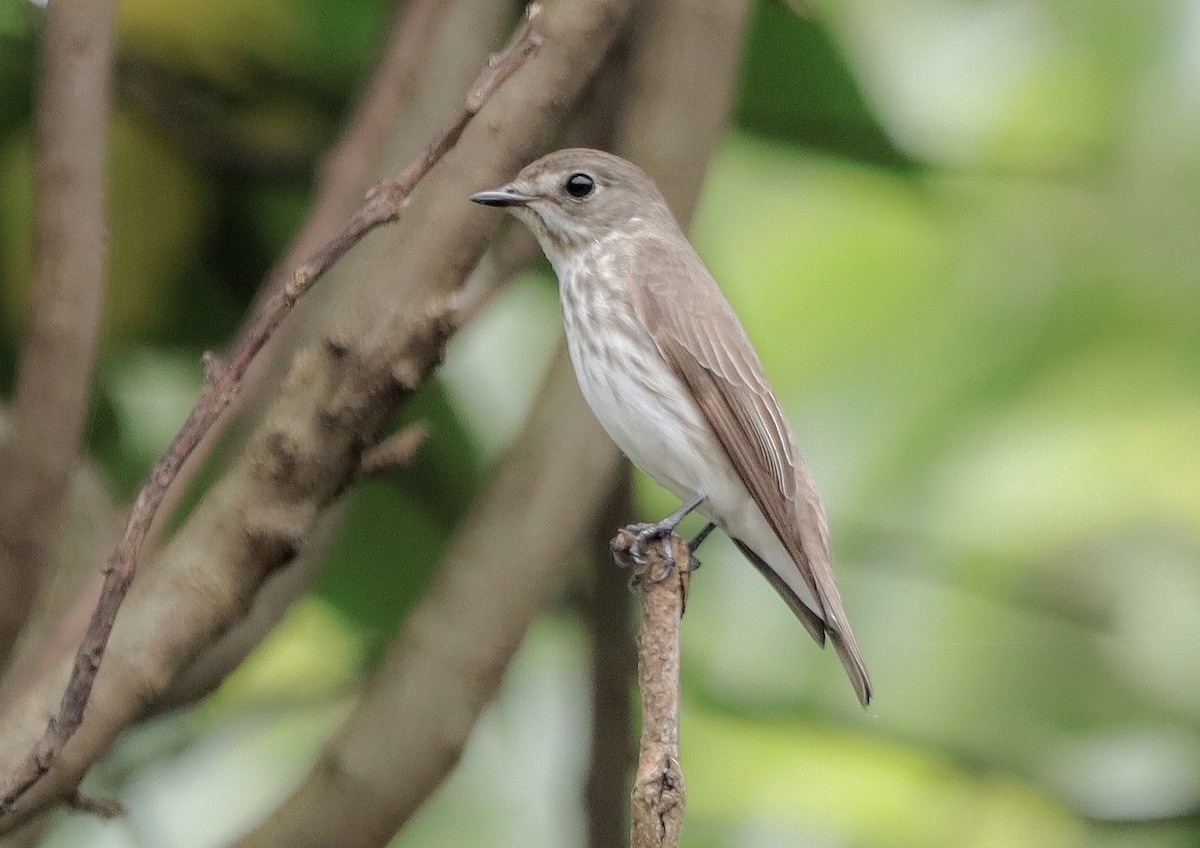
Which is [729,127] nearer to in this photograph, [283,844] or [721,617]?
[721,617]

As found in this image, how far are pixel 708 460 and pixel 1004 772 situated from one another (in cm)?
59

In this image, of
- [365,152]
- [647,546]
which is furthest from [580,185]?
[647,546]

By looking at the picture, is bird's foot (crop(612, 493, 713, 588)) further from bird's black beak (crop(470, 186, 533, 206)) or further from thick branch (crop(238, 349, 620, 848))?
bird's black beak (crop(470, 186, 533, 206))

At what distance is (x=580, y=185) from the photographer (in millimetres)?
1333

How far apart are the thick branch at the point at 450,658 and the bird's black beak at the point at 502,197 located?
0.64ft

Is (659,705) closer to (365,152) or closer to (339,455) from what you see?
(339,455)

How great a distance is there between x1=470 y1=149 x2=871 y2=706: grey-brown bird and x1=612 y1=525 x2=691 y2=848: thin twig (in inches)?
6.9

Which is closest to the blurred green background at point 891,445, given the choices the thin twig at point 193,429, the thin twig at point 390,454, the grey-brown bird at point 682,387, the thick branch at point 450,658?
the grey-brown bird at point 682,387

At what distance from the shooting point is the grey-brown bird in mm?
1220

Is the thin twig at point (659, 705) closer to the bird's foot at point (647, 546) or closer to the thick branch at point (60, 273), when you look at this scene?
the bird's foot at point (647, 546)

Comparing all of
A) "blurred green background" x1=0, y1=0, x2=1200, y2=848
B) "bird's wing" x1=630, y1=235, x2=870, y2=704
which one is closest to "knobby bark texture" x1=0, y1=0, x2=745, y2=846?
"bird's wing" x1=630, y1=235, x2=870, y2=704

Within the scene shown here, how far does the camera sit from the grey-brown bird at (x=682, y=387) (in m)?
1.22

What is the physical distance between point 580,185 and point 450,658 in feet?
1.42

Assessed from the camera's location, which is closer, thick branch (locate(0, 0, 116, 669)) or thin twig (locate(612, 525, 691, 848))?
thin twig (locate(612, 525, 691, 848))
